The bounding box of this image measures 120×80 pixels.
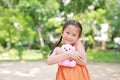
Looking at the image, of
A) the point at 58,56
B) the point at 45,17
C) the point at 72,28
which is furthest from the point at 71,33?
the point at 45,17

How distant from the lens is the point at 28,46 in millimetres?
11500

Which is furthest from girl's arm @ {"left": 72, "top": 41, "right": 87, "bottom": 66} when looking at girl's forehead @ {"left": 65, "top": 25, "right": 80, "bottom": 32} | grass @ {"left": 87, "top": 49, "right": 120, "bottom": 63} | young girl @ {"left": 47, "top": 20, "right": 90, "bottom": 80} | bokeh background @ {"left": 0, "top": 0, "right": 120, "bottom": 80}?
bokeh background @ {"left": 0, "top": 0, "right": 120, "bottom": 80}

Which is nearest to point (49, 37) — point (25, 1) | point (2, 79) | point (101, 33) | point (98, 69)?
point (101, 33)

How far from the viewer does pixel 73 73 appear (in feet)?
5.11

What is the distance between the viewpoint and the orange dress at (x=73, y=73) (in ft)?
5.09

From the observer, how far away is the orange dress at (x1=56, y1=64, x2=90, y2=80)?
5.09ft

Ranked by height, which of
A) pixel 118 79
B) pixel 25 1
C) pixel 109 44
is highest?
pixel 25 1

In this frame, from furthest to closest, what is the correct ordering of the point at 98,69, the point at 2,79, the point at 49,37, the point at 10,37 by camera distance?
the point at 49,37
the point at 10,37
the point at 98,69
the point at 2,79

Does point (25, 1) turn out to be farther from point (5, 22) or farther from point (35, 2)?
point (5, 22)

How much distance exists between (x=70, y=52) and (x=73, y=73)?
0.36 ft

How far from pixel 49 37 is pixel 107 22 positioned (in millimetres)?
2181

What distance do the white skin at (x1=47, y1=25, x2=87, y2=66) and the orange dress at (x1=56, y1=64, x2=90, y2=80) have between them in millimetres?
32

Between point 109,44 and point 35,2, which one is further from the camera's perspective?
point 109,44

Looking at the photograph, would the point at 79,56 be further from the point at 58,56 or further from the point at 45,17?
the point at 45,17
